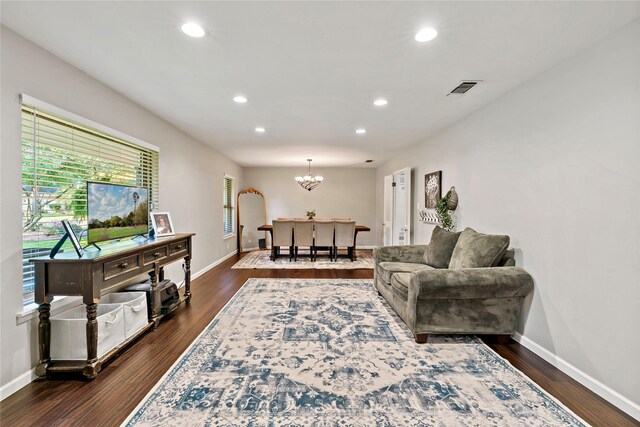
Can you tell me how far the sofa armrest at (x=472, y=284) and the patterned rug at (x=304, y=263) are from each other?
140 inches

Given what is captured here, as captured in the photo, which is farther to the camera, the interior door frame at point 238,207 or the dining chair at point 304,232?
the interior door frame at point 238,207

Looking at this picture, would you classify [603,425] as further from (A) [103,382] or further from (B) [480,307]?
(A) [103,382]

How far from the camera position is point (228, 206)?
7.57m

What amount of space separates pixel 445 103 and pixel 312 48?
1893mm

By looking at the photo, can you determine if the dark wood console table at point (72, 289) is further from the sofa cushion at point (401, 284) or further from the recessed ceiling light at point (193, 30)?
the sofa cushion at point (401, 284)

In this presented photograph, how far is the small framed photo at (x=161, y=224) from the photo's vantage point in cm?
346

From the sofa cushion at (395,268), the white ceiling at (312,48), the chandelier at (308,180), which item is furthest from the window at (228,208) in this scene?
the sofa cushion at (395,268)

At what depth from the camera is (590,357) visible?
2.12 m

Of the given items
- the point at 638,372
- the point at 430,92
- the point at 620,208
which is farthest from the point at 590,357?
the point at 430,92

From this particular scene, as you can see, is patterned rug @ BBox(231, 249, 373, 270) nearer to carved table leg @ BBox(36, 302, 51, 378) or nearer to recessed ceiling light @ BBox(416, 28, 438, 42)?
carved table leg @ BBox(36, 302, 51, 378)

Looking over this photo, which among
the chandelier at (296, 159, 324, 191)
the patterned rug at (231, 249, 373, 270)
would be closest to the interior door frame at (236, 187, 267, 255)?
the patterned rug at (231, 249, 373, 270)

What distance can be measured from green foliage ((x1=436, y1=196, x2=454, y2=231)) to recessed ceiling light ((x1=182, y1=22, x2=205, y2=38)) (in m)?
3.53

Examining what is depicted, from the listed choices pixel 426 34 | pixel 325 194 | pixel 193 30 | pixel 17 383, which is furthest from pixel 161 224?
pixel 325 194

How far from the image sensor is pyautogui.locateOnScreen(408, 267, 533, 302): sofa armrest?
2.62m
